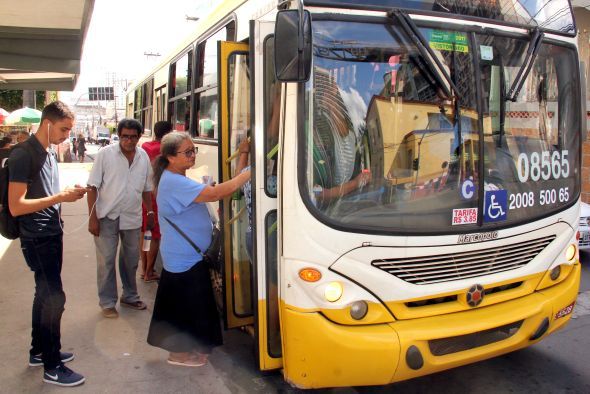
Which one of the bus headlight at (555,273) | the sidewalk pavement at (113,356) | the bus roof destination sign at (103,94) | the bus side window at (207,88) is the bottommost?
the sidewalk pavement at (113,356)

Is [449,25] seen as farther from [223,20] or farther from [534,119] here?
[223,20]

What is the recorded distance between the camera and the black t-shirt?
10.4 feet

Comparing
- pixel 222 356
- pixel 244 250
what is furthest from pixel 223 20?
pixel 222 356

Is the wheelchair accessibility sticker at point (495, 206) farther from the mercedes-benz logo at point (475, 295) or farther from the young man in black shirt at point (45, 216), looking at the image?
the young man in black shirt at point (45, 216)

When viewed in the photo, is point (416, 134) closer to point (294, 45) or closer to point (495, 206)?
point (495, 206)

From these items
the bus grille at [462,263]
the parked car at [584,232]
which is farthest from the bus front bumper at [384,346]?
the parked car at [584,232]

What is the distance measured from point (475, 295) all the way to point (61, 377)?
2.77 m

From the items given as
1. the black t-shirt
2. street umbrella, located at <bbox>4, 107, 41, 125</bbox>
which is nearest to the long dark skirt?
the black t-shirt

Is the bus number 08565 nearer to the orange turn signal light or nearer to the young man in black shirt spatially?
the orange turn signal light

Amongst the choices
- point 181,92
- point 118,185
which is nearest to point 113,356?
point 118,185

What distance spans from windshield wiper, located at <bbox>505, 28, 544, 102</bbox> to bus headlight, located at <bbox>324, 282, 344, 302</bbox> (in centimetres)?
161

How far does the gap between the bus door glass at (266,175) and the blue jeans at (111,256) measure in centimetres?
208

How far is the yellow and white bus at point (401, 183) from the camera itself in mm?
2834

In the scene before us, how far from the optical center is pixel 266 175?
3090 mm
